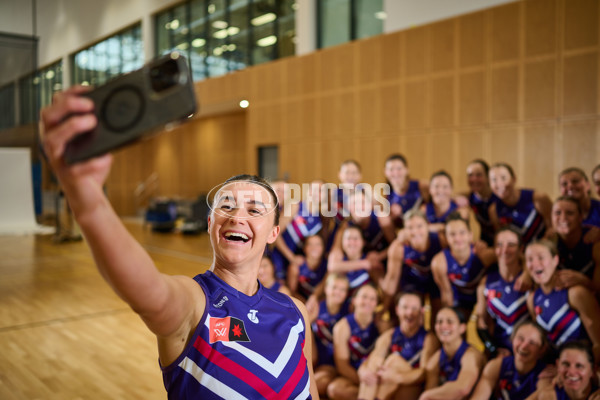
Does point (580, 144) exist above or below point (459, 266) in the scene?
above

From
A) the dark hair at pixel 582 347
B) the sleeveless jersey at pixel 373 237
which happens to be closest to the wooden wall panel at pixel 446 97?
the sleeveless jersey at pixel 373 237

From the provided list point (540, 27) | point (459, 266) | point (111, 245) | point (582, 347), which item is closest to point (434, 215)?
point (459, 266)

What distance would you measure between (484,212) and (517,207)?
30 centimetres

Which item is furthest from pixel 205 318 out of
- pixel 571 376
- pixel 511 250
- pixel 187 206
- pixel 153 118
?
pixel 187 206

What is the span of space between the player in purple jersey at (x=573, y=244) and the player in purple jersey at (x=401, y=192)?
1.46m

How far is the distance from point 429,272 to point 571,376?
5.10 feet

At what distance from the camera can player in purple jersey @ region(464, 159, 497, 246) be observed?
15.6 ft

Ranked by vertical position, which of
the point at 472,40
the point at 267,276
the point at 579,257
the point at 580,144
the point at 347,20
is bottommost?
the point at 267,276

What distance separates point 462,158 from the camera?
8.23 metres

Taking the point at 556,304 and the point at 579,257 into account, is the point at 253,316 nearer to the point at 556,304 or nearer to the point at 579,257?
the point at 556,304

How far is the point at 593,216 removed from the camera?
3.89 metres

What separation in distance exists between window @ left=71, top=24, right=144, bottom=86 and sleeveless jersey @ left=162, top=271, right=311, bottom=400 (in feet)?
1.94

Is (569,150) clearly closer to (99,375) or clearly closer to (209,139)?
(99,375)

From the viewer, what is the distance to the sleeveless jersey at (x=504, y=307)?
3525 mm
